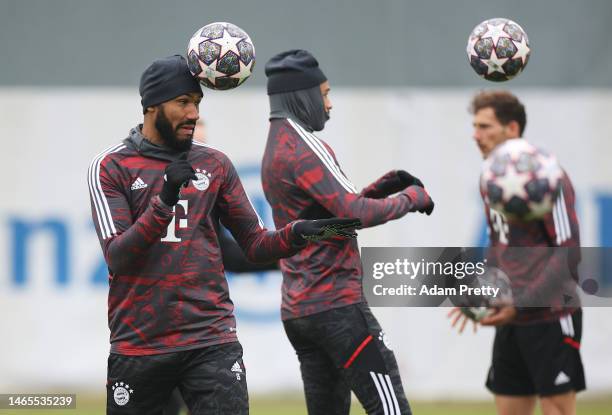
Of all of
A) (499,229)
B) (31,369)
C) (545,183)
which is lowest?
(31,369)

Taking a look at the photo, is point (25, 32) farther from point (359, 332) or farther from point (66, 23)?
point (359, 332)

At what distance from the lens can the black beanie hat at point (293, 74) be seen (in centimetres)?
519

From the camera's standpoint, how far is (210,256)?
166 inches

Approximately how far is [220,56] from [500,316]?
1.90 m

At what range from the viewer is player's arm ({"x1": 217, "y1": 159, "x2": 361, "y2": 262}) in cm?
417

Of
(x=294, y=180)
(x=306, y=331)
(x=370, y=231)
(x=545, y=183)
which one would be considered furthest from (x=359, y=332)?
(x=370, y=231)

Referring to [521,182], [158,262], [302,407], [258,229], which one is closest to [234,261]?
[258,229]

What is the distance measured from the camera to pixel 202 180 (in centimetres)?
424

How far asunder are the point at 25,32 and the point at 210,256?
5048 millimetres

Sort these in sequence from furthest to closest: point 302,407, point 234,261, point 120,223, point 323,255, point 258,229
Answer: point 302,407 → point 234,261 → point 323,255 → point 258,229 → point 120,223

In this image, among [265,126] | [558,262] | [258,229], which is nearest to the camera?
[258,229]

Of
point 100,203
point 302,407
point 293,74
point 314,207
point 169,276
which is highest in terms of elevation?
point 293,74

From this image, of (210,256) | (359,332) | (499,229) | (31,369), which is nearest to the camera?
(210,256)

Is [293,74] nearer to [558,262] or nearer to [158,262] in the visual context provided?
[158,262]
